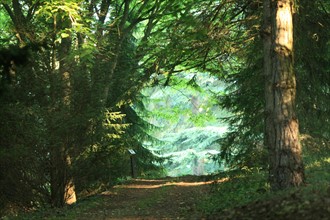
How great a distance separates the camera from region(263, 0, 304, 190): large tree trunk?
8.00 meters

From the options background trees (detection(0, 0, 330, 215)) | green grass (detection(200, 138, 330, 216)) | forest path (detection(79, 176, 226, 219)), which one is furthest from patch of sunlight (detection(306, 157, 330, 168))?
forest path (detection(79, 176, 226, 219))

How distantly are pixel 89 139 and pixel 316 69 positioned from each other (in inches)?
255

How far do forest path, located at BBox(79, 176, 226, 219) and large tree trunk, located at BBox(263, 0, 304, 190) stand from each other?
1763 mm

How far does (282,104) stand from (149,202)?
5.17 meters

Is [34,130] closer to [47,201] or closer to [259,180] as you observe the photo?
[47,201]

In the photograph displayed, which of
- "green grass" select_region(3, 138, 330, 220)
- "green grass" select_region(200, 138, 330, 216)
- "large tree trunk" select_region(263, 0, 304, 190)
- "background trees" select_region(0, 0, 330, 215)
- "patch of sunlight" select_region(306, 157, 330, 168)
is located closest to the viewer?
"green grass" select_region(3, 138, 330, 220)

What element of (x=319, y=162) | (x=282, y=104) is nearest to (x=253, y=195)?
(x=282, y=104)

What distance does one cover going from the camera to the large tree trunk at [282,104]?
8.00 metres

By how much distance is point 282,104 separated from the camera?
319 inches

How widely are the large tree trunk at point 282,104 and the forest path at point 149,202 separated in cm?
176

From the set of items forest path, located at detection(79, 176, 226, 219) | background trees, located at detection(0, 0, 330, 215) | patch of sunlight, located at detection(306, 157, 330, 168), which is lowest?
forest path, located at detection(79, 176, 226, 219)

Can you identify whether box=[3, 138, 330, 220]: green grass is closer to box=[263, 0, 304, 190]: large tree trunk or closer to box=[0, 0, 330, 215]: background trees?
box=[263, 0, 304, 190]: large tree trunk

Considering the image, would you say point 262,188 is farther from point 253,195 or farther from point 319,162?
point 319,162

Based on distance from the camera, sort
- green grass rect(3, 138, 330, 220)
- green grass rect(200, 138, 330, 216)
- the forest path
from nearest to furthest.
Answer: green grass rect(3, 138, 330, 220)
green grass rect(200, 138, 330, 216)
the forest path
